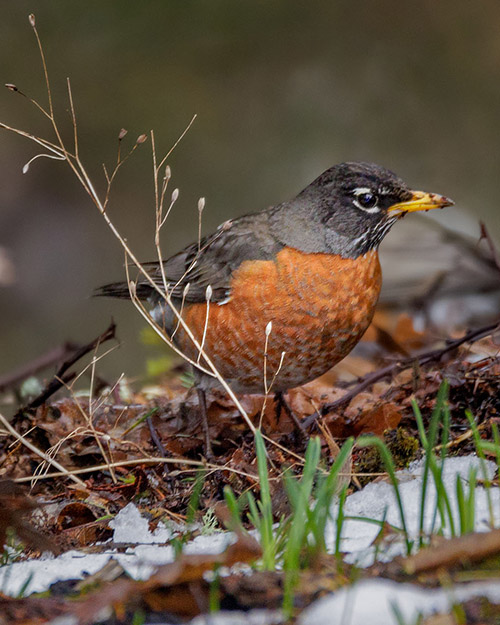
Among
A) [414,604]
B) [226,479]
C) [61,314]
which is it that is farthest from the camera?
[61,314]

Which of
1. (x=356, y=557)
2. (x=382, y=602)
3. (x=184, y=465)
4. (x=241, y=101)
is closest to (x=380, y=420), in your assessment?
(x=184, y=465)

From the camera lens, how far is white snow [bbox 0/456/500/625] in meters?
1.79

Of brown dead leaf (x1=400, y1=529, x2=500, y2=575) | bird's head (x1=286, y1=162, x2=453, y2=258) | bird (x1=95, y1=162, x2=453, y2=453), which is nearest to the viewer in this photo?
brown dead leaf (x1=400, y1=529, x2=500, y2=575)

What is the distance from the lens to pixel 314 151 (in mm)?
8602

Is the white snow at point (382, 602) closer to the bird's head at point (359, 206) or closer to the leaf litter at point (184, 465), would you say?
the leaf litter at point (184, 465)

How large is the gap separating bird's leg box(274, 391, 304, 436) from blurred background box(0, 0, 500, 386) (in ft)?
13.7

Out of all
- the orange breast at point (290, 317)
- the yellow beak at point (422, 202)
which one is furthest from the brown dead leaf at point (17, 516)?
the yellow beak at point (422, 202)

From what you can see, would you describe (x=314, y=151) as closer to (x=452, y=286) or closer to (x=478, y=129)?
(x=478, y=129)

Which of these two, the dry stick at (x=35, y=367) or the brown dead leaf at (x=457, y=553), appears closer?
the brown dead leaf at (x=457, y=553)

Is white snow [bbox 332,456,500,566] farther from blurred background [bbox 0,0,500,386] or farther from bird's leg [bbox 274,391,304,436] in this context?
blurred background [bbox 0,0,500,386]

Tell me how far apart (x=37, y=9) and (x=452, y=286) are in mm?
5372

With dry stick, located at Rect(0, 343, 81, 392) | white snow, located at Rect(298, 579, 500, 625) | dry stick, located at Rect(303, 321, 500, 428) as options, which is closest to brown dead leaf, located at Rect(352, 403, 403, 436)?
dry stick, located at Rect(303, 321, 500, 428)

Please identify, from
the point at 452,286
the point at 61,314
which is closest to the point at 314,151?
the point at 452,286

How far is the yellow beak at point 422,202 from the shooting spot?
395 cm
